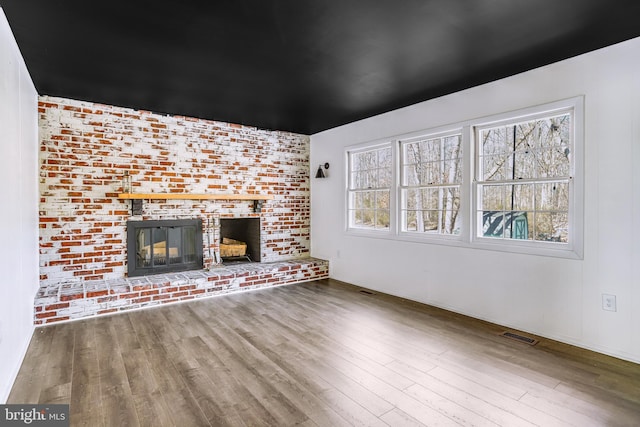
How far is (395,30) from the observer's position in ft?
8.20

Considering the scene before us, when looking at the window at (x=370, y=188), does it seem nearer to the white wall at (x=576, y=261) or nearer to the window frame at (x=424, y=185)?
the window frame at (x=424, y=185)

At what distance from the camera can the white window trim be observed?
298 cm

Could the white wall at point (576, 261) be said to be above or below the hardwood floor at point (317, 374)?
above

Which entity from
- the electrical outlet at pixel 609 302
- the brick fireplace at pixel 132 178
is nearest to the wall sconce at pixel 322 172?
the brick fireplace at pixel 132 178

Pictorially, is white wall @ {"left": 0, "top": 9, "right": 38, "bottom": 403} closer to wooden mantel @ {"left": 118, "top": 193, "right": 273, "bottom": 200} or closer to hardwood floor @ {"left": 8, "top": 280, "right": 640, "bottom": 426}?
hardwood floor @ {"left": 8, "top": 280, "right": 640, "bottom": 426}

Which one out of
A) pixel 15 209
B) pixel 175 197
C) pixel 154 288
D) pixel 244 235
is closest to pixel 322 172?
pixel 244 235

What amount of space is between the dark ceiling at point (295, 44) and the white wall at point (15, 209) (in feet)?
0.89

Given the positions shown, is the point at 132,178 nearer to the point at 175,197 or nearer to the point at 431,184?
the point at 175,197

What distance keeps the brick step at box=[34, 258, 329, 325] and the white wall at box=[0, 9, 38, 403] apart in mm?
277

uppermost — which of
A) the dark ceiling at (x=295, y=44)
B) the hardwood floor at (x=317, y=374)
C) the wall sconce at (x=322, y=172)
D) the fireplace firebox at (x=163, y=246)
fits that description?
the dark ceiling at (x=295, y=44)

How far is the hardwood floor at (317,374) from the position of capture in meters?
2.04

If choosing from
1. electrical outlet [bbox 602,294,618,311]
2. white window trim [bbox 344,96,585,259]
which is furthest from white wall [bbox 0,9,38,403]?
electrical outlet [bbox 602,294,618,311]

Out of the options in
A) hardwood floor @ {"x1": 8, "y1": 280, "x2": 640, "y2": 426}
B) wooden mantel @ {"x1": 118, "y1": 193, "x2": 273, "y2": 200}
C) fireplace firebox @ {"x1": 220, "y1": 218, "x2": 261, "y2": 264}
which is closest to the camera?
hardwood floor @ {"x1": 8, "y1": 280, "x2": 640, "y2": 426}

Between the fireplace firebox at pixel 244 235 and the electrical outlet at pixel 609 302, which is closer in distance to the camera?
the electrical outlet at pixel 609 302
